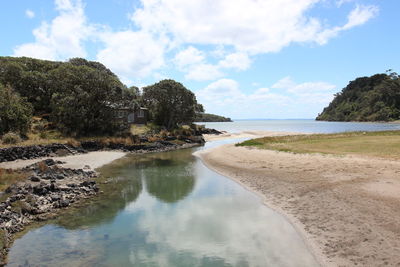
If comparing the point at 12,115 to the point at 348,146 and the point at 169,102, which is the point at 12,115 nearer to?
the point at 169,102

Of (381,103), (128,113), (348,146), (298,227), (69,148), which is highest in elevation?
(381,103)

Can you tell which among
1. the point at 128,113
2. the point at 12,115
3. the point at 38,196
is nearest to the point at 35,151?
the point at 12,115

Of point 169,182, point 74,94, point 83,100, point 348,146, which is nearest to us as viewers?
point 169,182

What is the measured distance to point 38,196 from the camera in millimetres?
17953

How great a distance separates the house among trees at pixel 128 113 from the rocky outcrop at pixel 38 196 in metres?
26.6

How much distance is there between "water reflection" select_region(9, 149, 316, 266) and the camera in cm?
1080

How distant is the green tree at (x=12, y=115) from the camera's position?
37.9m

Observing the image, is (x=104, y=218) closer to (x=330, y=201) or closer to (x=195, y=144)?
(x=330, y=201)

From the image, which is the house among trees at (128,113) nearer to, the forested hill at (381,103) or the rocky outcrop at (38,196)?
the rocky outcrop at (38,196)

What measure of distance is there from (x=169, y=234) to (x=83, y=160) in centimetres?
2501

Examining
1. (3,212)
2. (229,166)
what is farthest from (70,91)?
(3,212)

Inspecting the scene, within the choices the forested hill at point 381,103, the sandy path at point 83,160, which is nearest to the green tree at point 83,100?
the sandy path at point 83,160

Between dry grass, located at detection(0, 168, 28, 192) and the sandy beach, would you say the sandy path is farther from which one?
the sandy beach

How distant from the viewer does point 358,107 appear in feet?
628
